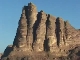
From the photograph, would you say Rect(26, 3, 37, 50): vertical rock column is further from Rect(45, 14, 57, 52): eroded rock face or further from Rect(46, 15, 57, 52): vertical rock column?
Rect(46, 15, 57, 52): vertical rock column

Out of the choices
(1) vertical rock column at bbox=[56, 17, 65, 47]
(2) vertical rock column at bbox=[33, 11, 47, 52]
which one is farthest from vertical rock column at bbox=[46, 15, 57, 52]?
(2) vertical rock column at bbox=[33, 11, 47, 52]

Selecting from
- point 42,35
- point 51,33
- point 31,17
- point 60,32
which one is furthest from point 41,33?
point 31,17

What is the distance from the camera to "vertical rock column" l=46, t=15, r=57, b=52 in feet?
338

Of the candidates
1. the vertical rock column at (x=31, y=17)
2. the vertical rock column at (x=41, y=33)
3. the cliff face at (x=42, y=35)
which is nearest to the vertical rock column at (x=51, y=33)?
the cliff face at (x=42, y=35)

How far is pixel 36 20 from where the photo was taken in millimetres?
108250

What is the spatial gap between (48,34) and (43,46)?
5137 mm

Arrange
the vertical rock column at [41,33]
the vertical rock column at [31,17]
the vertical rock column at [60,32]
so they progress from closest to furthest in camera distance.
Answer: the vertical rock column at [41,33] → the vertical rock column at [60,32] → the vertical rock column at [31,17]

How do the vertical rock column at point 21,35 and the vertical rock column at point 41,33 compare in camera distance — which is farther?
the vertical rock column at point 41,33

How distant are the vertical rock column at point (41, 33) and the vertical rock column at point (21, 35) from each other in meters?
4.69

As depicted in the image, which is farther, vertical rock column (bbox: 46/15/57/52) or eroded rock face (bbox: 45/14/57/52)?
vertical rock column (bbox: 46/15/57/52)

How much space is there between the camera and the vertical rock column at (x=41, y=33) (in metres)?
102

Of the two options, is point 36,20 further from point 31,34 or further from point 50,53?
point 50,53

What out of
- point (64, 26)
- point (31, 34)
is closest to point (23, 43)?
point (31, 34)

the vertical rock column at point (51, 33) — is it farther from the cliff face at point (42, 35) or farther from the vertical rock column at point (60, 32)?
the vertical rock column at point (60, 32)
